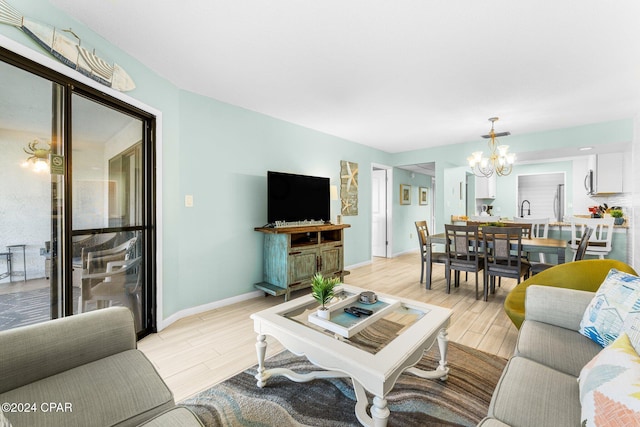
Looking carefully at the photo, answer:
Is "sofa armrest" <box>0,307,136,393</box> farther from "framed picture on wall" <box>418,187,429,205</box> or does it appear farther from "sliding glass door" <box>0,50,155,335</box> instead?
"framed picture on wall" <box>418,187,429,205</box>

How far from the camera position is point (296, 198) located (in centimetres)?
368

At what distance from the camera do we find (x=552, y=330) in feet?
5.06

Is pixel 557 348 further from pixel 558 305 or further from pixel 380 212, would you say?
pixel 380 212

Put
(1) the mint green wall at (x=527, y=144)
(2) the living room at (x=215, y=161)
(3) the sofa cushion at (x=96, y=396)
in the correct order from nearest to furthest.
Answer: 1. (3) the sofa cushion at (x=96, y=396)
2. (2) the living room at (x=215, y=161)
3. (1) the mint green wall at (x=527, y=144)

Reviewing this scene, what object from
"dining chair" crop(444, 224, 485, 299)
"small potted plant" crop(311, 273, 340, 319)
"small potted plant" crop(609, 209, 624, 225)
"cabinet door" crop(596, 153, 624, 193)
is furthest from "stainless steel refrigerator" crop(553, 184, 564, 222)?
"small potted plant" crop(311, 273, 340, 319)

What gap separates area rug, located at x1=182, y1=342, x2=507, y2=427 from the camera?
57.8 inches

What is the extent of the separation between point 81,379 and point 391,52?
8.95 ft

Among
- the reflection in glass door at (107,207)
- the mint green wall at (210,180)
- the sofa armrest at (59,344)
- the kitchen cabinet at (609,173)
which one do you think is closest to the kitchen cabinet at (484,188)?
the kitchen cabinet at (609,173)

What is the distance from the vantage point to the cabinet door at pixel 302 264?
330 cm

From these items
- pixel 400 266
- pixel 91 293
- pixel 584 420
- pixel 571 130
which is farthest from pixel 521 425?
pixel 571 130

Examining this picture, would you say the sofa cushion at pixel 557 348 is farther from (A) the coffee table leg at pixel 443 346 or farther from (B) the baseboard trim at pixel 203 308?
(B) the baseboard trim at pixel 203 308

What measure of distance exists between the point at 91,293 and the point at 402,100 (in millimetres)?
3500

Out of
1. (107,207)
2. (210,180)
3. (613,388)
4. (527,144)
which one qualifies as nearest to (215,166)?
(210,180)

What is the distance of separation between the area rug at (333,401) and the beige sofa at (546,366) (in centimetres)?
49
